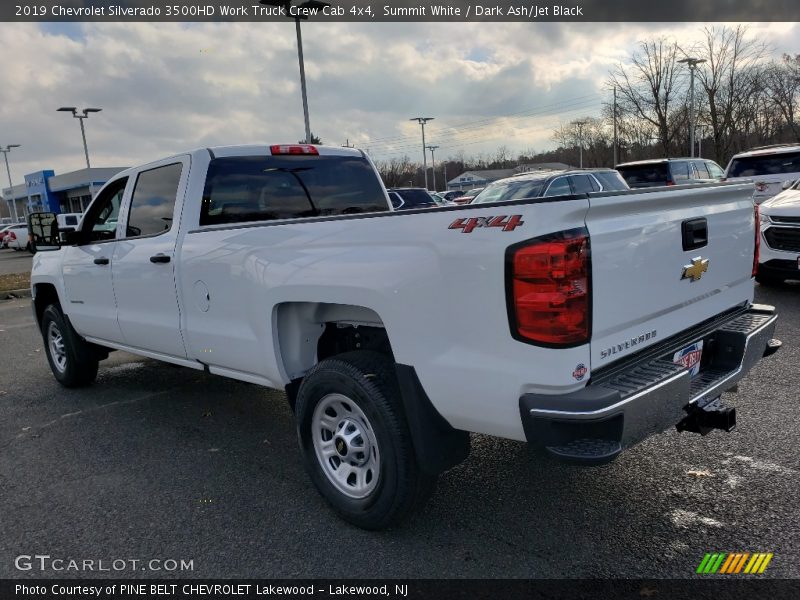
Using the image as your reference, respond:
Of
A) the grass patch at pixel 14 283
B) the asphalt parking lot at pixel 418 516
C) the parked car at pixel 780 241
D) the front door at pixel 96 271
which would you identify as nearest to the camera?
the asphalt parking lot at pixel 418 516

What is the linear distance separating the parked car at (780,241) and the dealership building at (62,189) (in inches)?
1876

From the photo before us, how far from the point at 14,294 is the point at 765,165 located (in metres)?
16.9

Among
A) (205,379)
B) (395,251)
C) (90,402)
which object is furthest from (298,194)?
(90,402)

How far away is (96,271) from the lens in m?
5.14

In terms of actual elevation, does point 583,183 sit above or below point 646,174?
below

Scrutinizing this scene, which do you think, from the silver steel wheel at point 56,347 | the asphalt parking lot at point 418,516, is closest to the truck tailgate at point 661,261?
the asphalt parking lot at point 418,516

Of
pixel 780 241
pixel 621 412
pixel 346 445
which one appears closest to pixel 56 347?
pixel 346 445

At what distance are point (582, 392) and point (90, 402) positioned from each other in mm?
4816

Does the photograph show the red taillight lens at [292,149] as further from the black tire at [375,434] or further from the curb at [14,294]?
the curb at [14,294]

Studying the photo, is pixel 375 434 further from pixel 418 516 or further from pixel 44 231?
pixel 44 231

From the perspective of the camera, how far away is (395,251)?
9.09 feet

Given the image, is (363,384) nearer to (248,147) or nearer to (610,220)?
(610,220)

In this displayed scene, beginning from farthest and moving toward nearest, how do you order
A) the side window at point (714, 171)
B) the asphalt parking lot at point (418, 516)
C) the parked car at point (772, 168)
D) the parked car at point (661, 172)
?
the side window at point (714, 171), the parked car at point (661, 172), the parked car at point (772, 168), the asphalt parking lot at point (418, 516)

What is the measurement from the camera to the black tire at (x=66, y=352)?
5.84 meters
